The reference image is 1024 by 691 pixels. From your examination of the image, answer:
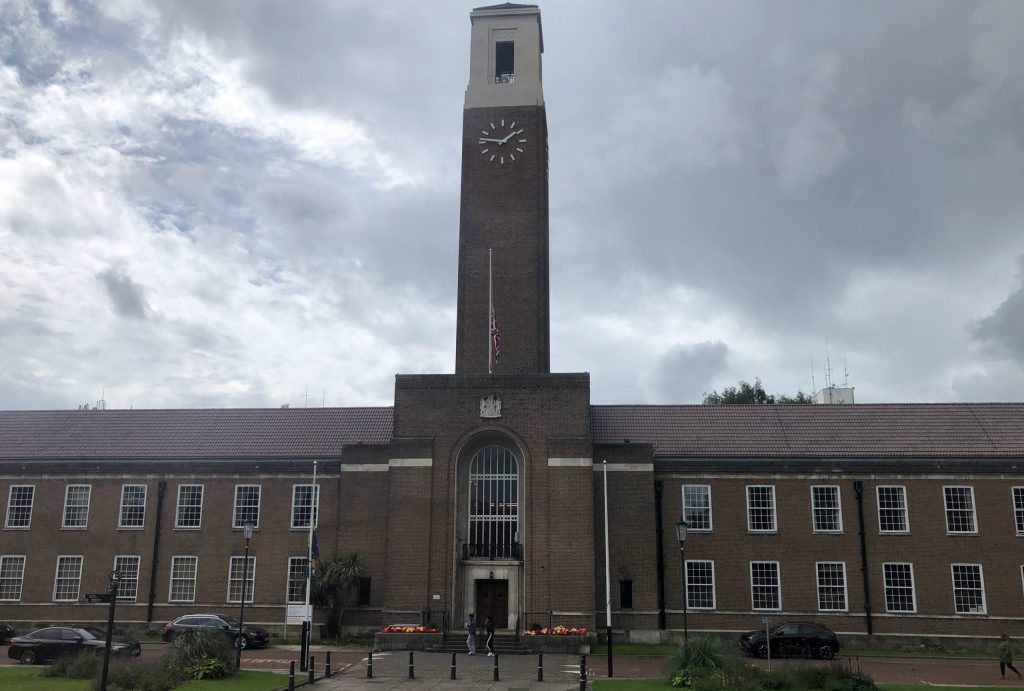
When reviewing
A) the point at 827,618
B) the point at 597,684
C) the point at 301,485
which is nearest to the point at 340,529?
the point at 301,485

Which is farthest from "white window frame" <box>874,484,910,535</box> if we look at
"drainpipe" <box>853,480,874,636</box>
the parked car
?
the parked car

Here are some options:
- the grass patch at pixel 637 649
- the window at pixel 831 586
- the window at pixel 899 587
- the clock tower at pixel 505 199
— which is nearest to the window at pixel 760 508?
the window at pixel 831 586

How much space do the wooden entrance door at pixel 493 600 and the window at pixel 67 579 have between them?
1969cm

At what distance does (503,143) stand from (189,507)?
78.1 feet

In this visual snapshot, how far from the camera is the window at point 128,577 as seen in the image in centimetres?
4228

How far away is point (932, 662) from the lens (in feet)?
112

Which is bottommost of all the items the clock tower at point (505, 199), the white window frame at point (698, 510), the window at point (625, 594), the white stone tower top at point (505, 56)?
the window at point (625, 594)

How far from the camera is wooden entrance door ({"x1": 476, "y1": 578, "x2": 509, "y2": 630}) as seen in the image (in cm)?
3803

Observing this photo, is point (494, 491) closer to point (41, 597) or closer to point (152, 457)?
point (152, 457)

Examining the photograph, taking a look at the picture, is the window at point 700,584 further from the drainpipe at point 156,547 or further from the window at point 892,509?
the drainpipe at point 156,547

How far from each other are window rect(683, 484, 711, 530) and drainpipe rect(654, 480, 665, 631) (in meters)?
1.17

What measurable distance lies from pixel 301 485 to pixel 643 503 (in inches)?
637

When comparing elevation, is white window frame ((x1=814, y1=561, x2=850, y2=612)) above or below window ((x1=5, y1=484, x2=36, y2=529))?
below

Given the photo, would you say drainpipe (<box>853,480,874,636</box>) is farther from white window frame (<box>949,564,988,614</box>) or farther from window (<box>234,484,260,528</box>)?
window (<box>234,484,260,528</box>)
